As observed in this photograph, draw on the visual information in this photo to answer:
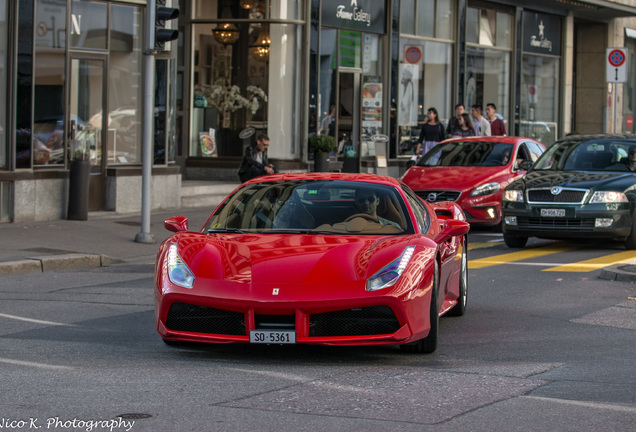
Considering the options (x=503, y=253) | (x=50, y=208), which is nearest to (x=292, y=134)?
(x=50, y=208)

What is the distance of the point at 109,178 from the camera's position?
63.7 ft

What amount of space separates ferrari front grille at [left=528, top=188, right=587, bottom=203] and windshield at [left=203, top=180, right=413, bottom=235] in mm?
6966

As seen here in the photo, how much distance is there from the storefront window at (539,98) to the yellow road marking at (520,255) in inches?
766

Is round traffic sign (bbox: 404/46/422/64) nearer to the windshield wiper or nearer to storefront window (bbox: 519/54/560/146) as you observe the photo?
storefront window (bbox: 519/54/560/146)

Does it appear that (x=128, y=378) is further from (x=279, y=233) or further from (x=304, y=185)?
(x=304, y=185)

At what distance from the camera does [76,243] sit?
15195 millimetres

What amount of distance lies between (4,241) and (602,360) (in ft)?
31.7

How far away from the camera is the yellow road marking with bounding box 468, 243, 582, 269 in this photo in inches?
547

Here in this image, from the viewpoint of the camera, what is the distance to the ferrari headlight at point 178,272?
739 centimetres

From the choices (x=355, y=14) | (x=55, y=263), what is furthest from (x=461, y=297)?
(x=355, y=14)

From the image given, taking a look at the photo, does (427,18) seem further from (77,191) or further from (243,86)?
(77,191)

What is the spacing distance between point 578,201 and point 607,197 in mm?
395

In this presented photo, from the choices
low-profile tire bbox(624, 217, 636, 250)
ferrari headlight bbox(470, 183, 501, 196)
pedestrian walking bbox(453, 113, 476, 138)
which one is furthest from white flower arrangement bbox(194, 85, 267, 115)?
low-profile tire bbox(624, 217, 636, 250)

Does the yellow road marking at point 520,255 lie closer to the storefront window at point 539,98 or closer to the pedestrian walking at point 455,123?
the pedestrian walking at point 455,123
